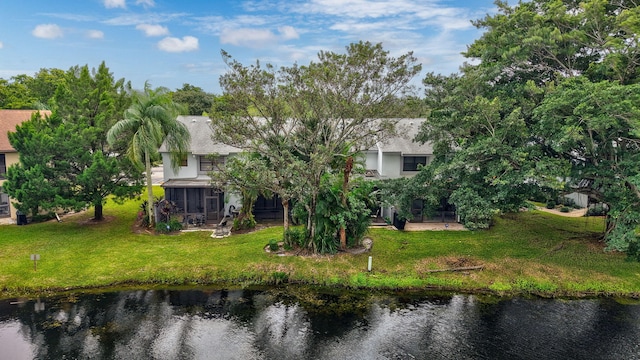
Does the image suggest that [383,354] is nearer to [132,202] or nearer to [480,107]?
[480,107]

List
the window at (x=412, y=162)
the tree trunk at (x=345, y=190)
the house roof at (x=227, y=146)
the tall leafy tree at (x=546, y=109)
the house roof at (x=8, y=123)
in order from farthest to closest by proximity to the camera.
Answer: the window at (x=412, y=162) < the house roof at (x=227, y=146) < the house roof at (x=8, y=123) < the tree trunk at (x=345, y=190) < the tall leafy tree at (x=546, y=109)

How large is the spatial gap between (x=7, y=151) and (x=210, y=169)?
1338 cm

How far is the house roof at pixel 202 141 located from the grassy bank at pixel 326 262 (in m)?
6.20

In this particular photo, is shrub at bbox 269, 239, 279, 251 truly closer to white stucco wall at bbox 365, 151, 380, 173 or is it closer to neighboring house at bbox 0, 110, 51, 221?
white stucco wall at bbox 365, 151, 380, 173

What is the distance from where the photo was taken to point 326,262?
20.4 meters

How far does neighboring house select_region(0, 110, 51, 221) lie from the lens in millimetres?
26625

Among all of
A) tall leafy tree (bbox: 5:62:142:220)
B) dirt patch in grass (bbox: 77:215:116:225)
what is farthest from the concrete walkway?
dirt patch in grass (bbox: 77:215:116:225)

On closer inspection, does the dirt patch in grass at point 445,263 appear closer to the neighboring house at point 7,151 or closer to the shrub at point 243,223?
the shrub at point 243,223

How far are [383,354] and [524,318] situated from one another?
6.67 metres

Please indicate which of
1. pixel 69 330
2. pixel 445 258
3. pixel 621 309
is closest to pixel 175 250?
pixel 69 330

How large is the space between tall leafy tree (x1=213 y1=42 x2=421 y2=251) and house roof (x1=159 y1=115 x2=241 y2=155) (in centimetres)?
740

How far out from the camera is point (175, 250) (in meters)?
21.7

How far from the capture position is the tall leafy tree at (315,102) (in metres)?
18.9

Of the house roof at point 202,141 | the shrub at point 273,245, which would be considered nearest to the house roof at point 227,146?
the house roof at point 202,141
